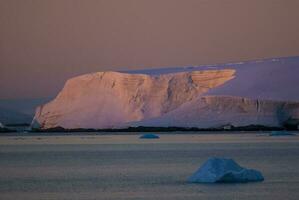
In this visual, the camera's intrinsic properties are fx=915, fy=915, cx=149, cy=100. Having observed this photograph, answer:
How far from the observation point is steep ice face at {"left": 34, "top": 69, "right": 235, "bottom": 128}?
49.4m

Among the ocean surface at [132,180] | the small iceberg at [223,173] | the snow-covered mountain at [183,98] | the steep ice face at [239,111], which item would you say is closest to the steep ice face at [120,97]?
the snow-covered mountain at [183,98]

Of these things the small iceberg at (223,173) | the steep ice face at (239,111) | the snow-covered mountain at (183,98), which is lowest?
the small iceberg at (223,173)

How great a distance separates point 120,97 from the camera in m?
51.2

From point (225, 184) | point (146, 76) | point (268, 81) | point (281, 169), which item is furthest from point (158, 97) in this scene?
point (225, 184)

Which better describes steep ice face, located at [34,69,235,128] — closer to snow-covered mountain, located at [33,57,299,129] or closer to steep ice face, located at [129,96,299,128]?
snow-covered mountain, located at [33,57,299,129]

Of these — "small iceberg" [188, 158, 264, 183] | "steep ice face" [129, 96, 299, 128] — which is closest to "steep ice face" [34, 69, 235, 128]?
"steep ice face" [129, 96, 299, 128]

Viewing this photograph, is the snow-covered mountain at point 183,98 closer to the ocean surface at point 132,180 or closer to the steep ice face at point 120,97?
the steep ice face at point 120,97

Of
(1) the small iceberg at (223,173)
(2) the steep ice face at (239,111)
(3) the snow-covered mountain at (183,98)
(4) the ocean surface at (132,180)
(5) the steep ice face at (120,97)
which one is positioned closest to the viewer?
(4) the ocean surface at (132,180)

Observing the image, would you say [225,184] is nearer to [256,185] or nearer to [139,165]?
[256,185]

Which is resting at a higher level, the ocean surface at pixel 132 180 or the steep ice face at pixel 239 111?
the steep ice face at pixel 239 111

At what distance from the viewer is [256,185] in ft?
53.1

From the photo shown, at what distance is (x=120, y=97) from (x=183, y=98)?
4.03 metres

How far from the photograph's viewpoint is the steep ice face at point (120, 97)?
1944 inches

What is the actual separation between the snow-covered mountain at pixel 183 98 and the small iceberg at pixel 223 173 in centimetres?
2780
